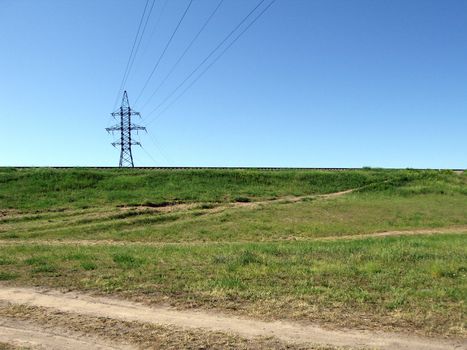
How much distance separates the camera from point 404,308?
7980 millimetres

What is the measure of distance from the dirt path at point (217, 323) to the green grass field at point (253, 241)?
0.39 metres

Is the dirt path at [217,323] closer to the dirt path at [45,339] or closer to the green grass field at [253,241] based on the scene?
the green grass field at [253,241]

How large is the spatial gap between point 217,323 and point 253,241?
14953mm

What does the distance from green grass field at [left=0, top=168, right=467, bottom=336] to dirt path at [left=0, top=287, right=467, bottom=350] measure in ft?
1.29

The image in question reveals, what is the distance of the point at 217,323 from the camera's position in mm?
7324

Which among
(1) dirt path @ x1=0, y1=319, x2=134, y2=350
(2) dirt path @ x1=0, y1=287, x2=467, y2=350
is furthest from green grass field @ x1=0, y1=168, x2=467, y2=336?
(1) dirt path @ x1=0, y1=319, x2=134, y2=350

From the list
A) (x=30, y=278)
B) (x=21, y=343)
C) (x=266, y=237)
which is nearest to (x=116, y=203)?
(x=266, y=237)

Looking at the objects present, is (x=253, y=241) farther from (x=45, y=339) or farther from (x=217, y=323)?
(x=45, y=339)

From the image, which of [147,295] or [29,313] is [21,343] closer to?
[29,313]

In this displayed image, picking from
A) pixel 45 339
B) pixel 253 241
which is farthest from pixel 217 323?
pixel 253 241

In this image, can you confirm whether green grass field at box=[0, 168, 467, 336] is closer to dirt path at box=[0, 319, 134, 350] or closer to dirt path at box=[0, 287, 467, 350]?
dirt path at box=[0, 287, 467, 350]

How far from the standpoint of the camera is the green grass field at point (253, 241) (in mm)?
8516

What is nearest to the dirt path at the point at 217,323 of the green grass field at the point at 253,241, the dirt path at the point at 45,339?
the green grass field at the point at 253,241

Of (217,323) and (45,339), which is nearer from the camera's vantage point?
(45,339)
